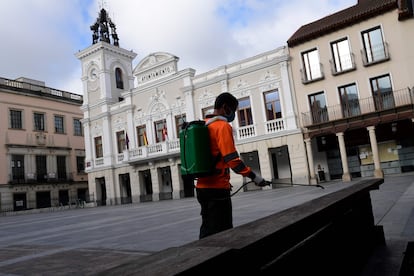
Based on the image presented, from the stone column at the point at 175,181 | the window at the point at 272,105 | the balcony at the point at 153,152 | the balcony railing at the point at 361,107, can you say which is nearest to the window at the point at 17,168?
the balcony at the point at 153,152

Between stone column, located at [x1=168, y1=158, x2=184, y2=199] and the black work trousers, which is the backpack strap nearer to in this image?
the black work trousers

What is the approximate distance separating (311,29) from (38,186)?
2753 centimetres

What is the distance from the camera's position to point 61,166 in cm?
3734

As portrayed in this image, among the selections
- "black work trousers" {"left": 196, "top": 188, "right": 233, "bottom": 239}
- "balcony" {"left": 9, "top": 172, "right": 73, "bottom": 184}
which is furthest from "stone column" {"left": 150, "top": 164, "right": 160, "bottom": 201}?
"black work trousers" {"left": 196, "top": 188, "right": 233, "bottom": 239}

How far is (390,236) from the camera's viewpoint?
16.0ft

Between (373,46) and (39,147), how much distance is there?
3045cm

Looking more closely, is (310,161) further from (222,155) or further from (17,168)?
(17,168)

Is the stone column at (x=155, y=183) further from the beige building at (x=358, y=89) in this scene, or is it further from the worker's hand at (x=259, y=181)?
the worker's hand at (x=259, y=181)

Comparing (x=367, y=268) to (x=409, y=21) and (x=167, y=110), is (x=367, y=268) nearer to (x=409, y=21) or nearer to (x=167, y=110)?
(x=409, y=21)

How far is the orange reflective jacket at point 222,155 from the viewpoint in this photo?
302 cm

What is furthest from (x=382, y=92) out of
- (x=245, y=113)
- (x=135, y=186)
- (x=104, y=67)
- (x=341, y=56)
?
(x=104, y=67)

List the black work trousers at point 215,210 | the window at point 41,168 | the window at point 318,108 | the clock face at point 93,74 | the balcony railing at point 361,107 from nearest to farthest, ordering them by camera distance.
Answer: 1. the black work trousers at point 215,210
2. the balcony railing at point 361,107
3. the window at point 318,108
4. the clock face at point 93,74
5. the window at point 41,168

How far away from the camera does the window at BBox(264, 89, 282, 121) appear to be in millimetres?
23516

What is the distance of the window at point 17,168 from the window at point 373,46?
30.1m
